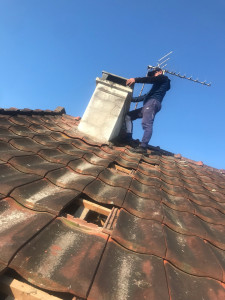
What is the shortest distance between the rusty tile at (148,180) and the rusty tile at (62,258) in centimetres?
142

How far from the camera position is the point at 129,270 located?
4.00ft

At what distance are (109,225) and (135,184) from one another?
1010mm

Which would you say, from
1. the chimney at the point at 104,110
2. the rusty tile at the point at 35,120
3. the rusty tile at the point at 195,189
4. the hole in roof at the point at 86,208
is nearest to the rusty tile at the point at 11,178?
the hole in roof at the point at 86,208

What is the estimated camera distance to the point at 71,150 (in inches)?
118

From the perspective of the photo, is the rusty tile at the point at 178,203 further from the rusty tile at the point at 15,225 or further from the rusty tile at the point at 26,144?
the rusty tile at the point at 26,144

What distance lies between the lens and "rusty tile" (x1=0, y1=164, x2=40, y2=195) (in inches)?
62.6

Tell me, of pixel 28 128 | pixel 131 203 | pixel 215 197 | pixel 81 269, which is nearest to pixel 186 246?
pixel 131 203

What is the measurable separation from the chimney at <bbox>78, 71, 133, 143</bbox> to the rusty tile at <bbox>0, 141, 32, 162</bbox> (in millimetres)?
1834

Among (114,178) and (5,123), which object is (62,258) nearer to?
(114,178)

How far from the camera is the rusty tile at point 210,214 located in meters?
2.29

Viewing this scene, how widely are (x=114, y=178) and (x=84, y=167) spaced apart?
39 cm

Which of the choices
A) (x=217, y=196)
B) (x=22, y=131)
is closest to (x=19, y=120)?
(x=22, y=131)

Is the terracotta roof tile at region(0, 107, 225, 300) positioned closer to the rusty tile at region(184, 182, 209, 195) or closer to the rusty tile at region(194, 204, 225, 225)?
the rusty tile at region(194, 204, 225, 225)

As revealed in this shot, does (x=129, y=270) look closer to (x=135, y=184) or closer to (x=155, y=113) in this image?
(x=135, y=184)
